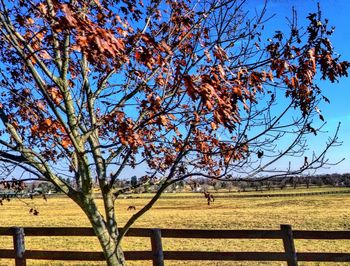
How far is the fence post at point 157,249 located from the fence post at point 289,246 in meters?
2.03

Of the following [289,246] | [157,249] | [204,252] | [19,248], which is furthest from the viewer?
[19,248]

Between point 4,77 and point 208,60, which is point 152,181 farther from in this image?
point 4,77

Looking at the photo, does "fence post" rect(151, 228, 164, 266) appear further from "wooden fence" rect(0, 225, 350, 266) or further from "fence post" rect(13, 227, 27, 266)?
"fence post" rect(13, 227, 27, 266)

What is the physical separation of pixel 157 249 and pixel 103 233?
9.32 ft

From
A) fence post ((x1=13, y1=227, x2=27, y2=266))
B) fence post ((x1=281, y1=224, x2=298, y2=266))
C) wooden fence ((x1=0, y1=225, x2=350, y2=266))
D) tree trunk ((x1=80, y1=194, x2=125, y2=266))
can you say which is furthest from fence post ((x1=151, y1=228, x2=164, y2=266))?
tree trunk ((x1=80, y1=194, x2=125, y2=266))

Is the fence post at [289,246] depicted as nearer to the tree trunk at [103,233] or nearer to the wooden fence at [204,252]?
the wooden fence at [204,252]

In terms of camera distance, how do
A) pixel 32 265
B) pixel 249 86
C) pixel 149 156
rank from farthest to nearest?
pixel 32 265 < pixel 149 156 < pixel 249 86

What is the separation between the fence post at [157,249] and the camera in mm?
7387

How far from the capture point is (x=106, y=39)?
293 cm

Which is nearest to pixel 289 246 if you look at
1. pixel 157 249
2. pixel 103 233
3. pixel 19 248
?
pixel 157 249

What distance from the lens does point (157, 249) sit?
7.42 m

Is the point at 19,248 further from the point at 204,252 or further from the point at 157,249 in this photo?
the point at 204,252

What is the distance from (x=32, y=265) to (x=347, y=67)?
12.5 meters

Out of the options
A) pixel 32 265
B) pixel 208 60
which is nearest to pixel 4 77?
pixel 208 60
